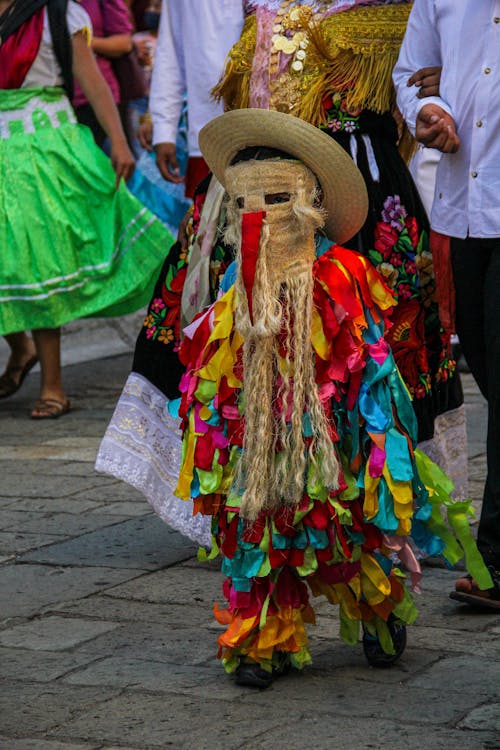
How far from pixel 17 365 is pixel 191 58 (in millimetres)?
3129

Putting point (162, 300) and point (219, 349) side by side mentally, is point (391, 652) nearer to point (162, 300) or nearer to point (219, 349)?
point (219, 349)

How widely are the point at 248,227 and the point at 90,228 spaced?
376 centimetres

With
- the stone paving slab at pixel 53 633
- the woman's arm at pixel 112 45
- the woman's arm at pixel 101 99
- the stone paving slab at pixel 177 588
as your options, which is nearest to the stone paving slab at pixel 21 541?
the stone paving slab at pixel 177 588

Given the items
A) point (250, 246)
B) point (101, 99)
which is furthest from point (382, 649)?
point (101, 99)

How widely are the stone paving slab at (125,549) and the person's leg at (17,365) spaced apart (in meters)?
2.51

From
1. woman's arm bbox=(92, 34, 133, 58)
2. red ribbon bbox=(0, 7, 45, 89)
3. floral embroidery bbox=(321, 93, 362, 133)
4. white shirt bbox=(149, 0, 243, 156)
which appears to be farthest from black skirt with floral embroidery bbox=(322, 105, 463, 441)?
woman's arm bbox=(92, 34, 133, 58)

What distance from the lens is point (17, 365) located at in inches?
302

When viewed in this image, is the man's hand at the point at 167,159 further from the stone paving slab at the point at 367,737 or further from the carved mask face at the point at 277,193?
the stone paving slab at the point at 367,737

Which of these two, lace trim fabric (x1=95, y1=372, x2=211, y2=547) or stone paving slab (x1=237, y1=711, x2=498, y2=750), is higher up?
stone paving slab (x1=237, y1=711, x2=498, y2=750)

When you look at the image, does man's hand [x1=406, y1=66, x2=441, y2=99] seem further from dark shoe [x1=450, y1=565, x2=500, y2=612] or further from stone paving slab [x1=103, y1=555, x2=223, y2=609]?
stone paving slab [x1=103, y1=555, x2=223, y2=609]

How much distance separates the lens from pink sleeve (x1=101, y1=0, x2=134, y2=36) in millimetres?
8586

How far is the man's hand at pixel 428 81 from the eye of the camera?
13.4ft

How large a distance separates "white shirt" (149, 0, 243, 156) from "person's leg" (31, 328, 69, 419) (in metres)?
2.25

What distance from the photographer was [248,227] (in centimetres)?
349
